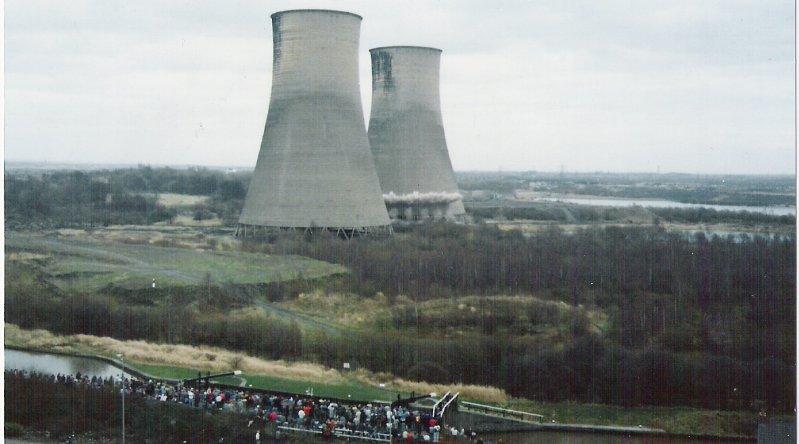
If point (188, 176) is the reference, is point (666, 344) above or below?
below

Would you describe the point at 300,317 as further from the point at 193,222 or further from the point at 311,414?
the point at 193,222

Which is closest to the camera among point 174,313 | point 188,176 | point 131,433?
point 131,433

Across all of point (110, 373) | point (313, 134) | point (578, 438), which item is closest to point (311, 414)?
point (578, 438)

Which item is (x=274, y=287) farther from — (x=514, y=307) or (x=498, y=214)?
(x=498, y=214)

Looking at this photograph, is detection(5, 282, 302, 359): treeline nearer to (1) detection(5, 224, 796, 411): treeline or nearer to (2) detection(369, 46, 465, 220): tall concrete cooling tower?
(1) detection(5, 224, 796, 411): treeline

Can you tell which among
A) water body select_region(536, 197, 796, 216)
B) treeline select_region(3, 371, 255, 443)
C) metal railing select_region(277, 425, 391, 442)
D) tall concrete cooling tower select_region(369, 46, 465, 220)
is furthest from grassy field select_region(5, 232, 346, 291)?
water body select_region(536, 197, 796, 216)

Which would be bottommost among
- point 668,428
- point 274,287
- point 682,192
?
point 668,428

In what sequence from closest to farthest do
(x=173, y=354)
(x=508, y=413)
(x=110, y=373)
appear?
(x=508, y=413) < (x=110, y=373) < (x=173, y=354)

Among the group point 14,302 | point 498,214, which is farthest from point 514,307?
point 498,214
